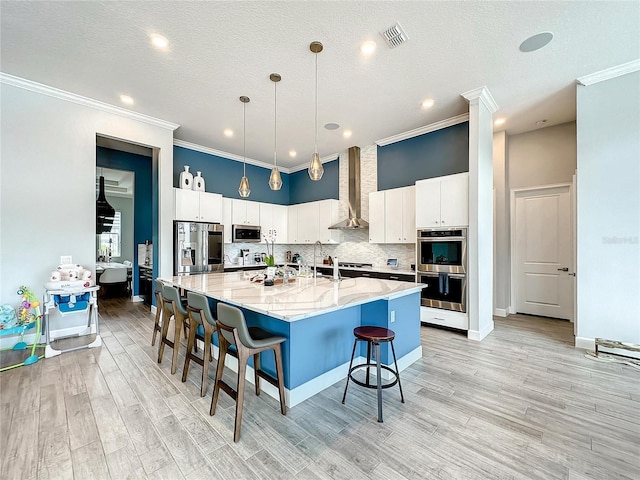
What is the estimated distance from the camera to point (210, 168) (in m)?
6.13

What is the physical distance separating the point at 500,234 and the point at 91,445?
20.5ft

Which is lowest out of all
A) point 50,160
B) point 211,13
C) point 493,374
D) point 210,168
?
point 493,374

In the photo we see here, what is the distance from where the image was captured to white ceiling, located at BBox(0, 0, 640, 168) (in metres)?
2.43

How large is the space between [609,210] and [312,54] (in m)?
4.01

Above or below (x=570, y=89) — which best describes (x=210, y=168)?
below

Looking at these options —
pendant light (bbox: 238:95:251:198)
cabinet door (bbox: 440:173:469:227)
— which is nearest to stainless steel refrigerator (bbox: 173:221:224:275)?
pendant light (bbox: 238:95:251:198)

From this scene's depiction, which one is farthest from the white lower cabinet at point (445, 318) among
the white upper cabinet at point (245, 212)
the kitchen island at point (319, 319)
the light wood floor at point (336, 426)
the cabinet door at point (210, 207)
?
the cabinet door at point (210, 207)

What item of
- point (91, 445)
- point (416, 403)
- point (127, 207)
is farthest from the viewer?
point (127, 207)

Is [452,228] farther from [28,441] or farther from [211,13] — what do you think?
[28,441]

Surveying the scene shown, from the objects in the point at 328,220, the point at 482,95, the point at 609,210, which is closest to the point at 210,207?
the point at 328,220

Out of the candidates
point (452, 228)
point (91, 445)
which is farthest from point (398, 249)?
point (91, 445)

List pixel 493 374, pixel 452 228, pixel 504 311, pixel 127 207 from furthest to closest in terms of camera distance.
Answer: pixel 127 207 < pixel 504 311 < pixel 452 228 < pixel 493 374

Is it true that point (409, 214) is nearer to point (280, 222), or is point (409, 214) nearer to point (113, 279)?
point (280, 222)

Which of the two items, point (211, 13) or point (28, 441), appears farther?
point (211, 13)
